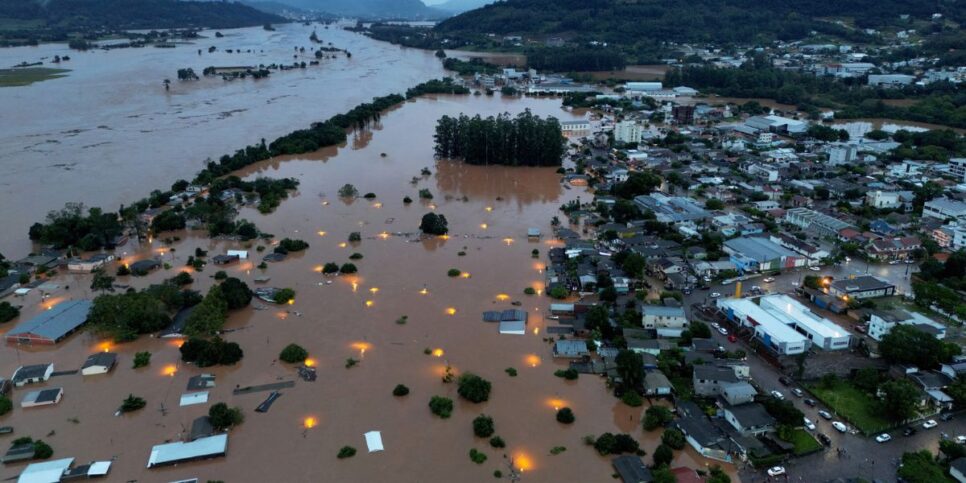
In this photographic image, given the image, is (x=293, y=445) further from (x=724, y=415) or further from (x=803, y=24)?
(x=803, y=24)

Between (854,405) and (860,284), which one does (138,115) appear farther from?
(854,405)

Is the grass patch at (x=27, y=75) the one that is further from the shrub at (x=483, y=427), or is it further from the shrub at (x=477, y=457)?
the shrub at (x=477, y=457)

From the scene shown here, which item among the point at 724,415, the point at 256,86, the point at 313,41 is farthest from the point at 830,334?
the point at 313,41

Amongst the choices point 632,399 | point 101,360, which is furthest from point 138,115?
point 632,399

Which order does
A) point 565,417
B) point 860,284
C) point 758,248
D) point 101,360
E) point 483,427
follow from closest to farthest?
point 483,427 < point 565,417 < point 101,360 < point 860,284 < point 758,248

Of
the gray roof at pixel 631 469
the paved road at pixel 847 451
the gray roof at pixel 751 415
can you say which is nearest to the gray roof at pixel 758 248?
the paved road at pixel 847 451

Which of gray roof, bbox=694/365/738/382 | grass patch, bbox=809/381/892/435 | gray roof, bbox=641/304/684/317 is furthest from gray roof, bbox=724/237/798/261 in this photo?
gray roof, bbox=694/365/738/382
